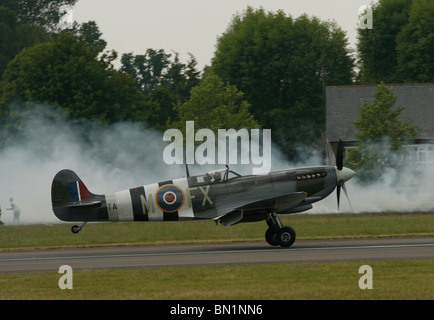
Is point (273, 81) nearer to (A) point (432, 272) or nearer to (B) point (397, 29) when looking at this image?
(B) point (397, 29)

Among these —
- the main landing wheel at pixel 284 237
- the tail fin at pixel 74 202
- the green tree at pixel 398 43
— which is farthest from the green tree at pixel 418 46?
the tail fin at pixel 74 202

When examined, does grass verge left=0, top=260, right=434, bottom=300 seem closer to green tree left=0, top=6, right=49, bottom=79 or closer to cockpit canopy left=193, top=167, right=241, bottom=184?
cockpit canopy left=193, top=167, right=241, bottom=184

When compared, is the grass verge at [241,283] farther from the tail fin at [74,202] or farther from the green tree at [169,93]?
the green tree at [169,93]

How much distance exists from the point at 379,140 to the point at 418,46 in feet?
93.2

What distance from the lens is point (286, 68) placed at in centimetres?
6600

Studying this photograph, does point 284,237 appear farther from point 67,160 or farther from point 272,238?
point 67,160

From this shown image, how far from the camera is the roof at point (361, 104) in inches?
2090

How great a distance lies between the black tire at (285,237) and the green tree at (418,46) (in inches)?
1882

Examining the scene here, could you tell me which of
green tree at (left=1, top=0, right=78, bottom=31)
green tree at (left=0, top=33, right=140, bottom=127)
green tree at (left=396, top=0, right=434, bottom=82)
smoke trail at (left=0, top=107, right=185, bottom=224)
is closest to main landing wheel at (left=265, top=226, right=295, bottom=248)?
smoke trail at (left=0, top=107, right=185, bottom=224)

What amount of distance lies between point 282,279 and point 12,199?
25318 mm

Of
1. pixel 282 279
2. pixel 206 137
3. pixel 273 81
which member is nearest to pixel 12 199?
pixel 206 137

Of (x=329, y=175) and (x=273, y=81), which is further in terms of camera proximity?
(x=273, y=81)

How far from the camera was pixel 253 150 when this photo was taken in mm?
44500

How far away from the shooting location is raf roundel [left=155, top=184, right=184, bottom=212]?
2244 centimetres
